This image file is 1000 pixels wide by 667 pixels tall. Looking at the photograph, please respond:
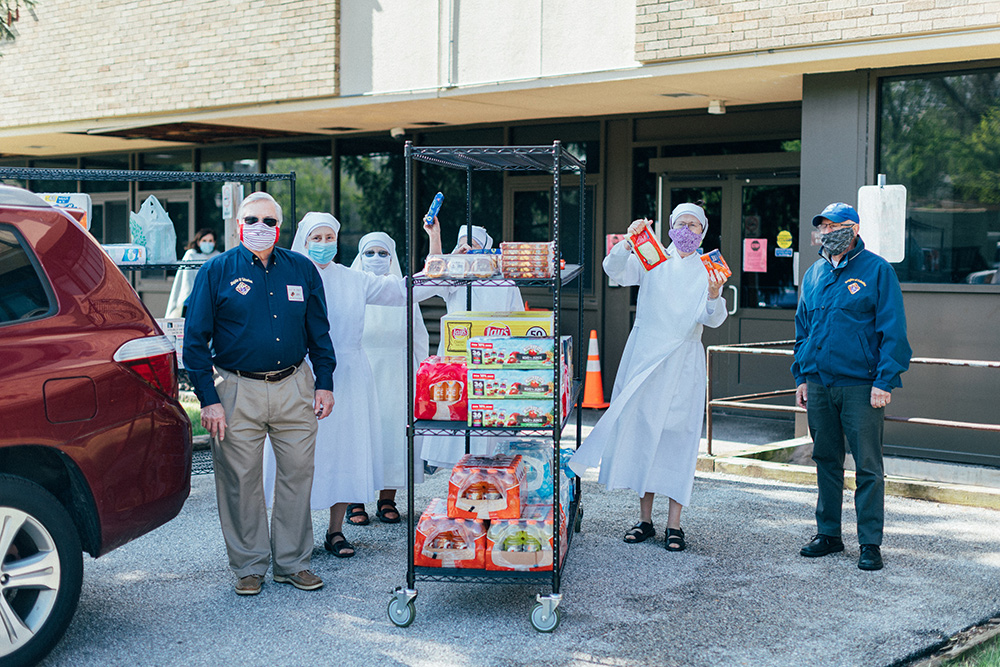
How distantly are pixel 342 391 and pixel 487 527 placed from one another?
4.88 feet

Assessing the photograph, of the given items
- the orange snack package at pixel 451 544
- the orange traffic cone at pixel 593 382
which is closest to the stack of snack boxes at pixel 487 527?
the orange snack package at pixel 451 544

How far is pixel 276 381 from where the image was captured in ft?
16.9

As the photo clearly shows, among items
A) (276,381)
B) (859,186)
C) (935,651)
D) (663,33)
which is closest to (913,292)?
(859,186)

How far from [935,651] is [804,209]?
15.8 ft

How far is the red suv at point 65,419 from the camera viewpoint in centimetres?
409

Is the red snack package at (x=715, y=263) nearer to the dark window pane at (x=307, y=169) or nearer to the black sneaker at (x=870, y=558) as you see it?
the black sneaker at (x=870, y=558)

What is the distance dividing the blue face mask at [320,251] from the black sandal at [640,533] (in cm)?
243

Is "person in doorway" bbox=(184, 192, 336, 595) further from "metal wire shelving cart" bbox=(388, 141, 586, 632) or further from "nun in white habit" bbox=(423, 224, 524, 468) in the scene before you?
"nun in white habit" bbox=(423, 224, 524, 468)

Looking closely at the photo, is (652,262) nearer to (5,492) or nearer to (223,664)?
(223,664)

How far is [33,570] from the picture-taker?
4.14 metres

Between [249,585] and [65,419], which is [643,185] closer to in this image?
[249,585]

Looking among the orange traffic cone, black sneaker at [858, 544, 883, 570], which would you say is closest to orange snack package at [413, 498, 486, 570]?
black sneaker at [858, 544, 883, 570]

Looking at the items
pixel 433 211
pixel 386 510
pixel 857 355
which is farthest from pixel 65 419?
pixel 857 355

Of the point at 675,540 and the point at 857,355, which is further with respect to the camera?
the point at 675,540
